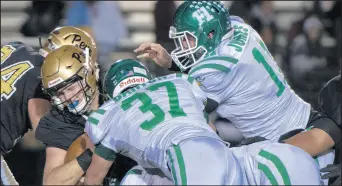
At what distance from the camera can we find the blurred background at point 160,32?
368 inches

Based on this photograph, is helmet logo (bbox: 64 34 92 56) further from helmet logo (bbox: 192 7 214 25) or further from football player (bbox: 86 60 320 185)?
football player (bbox: 86 60 320 185)

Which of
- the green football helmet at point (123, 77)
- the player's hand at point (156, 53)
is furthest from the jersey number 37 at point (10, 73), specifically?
the player's hand at point (156, 53)

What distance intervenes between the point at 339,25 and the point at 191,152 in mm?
5705

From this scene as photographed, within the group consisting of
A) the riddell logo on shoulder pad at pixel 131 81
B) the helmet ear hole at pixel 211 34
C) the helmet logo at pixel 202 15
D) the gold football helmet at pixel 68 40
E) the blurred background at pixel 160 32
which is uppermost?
the helmet logo at pixel 202 15

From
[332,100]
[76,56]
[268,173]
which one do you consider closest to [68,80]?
[76,56]

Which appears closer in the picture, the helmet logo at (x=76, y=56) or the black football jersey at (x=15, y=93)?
the helmet logo at (x=76, y=56)

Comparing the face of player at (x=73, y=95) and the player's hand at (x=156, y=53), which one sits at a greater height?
the player's hand at (x=156, y=53)

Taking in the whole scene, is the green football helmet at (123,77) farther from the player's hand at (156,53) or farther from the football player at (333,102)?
the football player at (333,102)

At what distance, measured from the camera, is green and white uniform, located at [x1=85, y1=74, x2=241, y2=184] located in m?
4.99

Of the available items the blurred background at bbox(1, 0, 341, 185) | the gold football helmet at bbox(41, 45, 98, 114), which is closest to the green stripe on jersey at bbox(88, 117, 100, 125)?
the gold football helmet at bbox(41, 45, 98, 114)

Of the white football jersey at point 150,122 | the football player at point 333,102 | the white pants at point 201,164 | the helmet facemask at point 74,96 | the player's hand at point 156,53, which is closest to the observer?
the white pants at point 201,164

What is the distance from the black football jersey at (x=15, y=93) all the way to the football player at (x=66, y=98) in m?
0.28

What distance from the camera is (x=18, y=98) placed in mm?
6340

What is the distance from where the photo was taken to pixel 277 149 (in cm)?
527
